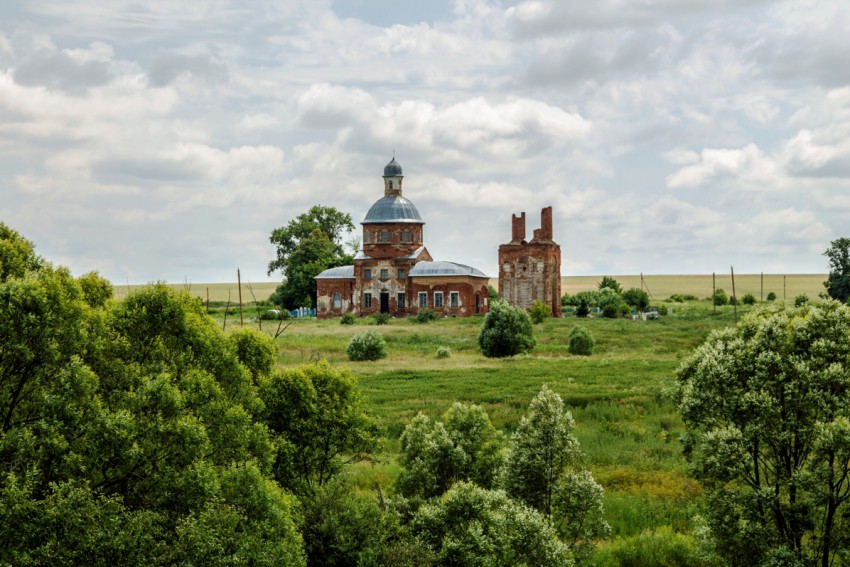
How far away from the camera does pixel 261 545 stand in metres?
15.4

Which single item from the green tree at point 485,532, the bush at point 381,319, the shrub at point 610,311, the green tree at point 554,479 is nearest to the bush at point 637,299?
the shrub at point 610,311

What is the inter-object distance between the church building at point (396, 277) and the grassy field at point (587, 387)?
25.2 feet

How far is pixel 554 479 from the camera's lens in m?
20.1

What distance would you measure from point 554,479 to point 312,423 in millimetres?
→ 5624

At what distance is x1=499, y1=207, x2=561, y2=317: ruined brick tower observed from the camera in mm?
77438

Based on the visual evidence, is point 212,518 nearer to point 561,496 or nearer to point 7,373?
point 7,373

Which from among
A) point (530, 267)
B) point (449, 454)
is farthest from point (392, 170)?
point (449, 454)

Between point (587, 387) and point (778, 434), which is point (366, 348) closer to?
point (587, 387)

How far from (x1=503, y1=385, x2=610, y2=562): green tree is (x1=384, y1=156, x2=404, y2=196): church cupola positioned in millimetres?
66593

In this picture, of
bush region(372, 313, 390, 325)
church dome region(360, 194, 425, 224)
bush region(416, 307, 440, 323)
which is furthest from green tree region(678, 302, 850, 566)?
church dome region(360, 194, 425, 224)

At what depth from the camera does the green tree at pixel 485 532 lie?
1795 centimetres

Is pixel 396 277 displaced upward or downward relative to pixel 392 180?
downward

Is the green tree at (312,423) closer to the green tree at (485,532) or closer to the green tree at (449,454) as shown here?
the green tree at (449,454)

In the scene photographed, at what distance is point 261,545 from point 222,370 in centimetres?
405
